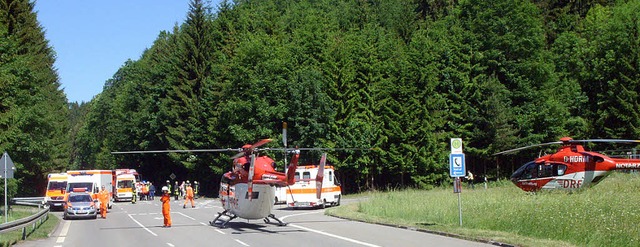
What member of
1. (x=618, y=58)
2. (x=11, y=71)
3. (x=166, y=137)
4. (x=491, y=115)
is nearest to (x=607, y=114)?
(x=618, y=58)

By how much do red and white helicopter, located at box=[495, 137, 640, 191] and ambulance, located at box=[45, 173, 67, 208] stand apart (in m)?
30.8

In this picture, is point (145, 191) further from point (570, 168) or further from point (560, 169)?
point (570, 168)

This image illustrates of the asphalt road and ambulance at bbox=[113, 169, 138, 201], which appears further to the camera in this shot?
ambulance at bbox=[113, 169, 138, 201]

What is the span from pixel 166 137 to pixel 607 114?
43.5 metres

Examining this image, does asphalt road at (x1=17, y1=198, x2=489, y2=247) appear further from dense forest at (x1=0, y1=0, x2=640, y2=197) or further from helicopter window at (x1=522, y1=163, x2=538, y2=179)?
dense forest at (x1=0, y1=0, x2=640, y2=197)

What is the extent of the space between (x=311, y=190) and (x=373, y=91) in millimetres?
24071

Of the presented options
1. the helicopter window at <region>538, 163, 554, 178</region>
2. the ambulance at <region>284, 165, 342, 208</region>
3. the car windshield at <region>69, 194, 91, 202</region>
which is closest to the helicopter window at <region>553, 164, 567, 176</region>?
the helicopter window at <region>538, 163, 554, 178</region>

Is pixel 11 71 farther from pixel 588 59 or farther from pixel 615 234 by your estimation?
pixel 588 59

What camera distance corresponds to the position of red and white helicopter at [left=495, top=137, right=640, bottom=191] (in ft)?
111

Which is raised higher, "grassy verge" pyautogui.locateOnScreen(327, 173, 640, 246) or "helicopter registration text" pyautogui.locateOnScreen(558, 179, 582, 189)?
"helicopter registration text" pyautogui.locateOnScreen(558, 179, 582, 189)

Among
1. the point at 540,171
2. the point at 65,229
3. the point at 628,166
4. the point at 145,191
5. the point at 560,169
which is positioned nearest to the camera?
the point at 65,229

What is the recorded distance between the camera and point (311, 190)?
1594 inches

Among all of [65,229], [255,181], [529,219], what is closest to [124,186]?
[65,229]

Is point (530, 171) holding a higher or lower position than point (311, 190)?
higher
